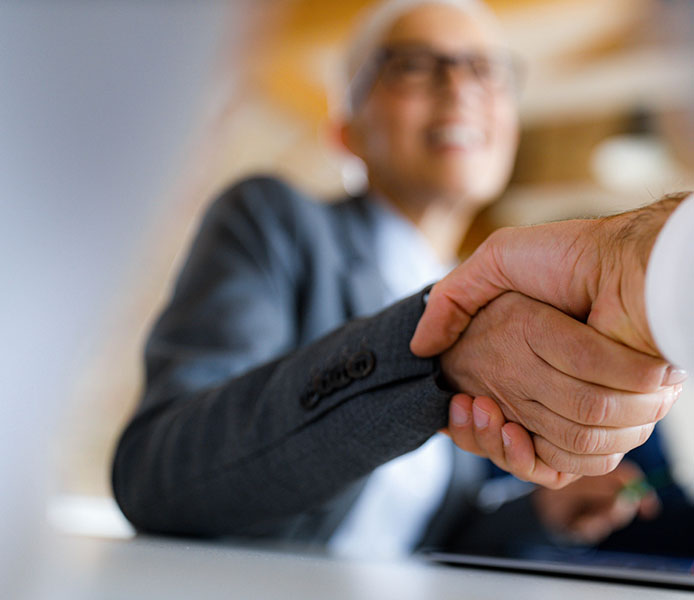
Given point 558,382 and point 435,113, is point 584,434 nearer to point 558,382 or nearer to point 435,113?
point 558,382

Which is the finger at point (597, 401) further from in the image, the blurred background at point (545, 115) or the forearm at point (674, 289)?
the blurred background at point (545, 115)

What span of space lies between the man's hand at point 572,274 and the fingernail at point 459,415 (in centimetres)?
3

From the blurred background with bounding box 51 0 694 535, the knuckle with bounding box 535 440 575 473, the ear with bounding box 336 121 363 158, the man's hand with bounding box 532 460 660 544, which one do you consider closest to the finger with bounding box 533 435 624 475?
the knuckle with bounding box 535 440 575 473

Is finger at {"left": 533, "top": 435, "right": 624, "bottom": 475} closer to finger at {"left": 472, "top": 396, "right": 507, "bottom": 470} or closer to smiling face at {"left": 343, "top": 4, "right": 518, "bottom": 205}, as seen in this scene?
finger at {"left": 472, "top": 396, "right": 507, "bottom": 470}

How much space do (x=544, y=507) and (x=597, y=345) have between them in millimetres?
643

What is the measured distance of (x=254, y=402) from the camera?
40 centimetres

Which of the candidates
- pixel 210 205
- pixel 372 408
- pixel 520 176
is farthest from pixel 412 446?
pixel 520 176

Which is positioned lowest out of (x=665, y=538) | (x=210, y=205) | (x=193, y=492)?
(x=665, y=538)

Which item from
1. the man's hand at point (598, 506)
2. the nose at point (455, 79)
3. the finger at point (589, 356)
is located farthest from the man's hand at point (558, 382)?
the nose at point (455, 79)

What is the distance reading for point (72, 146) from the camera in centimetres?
32

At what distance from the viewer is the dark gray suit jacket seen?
0.33 metres

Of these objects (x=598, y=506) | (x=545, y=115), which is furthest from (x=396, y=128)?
(x=545, y=115)

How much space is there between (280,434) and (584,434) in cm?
17

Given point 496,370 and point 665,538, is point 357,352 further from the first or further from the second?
point 665,538
